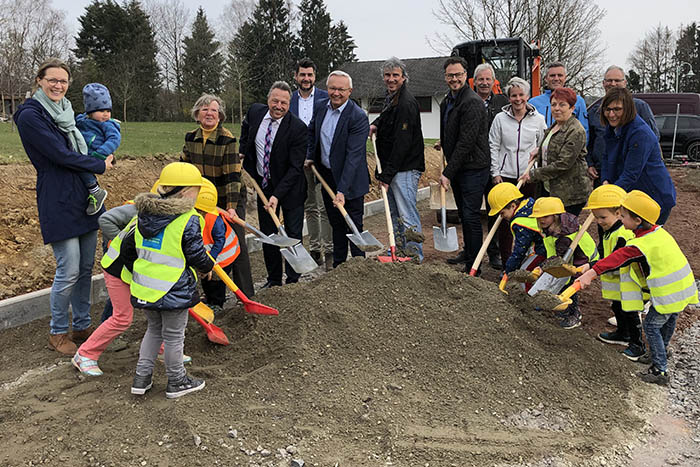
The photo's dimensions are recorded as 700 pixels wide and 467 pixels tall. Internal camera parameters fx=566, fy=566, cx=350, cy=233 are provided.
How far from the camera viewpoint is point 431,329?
3895mm

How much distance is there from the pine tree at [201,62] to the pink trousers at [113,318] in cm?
3312

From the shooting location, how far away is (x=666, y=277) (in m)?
3.54

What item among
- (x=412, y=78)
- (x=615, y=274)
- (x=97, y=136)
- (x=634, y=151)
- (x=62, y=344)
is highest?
(x=412, y=78)

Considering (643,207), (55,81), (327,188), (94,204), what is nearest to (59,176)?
(94,204)

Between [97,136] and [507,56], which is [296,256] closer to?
[97,136]

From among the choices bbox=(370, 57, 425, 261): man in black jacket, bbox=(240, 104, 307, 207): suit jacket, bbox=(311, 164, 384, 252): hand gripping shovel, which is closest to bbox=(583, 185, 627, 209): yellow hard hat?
bbox=(370, 57, 425, 261): man in black jacket

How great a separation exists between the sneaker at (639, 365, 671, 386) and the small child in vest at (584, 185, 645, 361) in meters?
0.27

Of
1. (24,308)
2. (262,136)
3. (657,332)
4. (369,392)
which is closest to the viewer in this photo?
(369,392)

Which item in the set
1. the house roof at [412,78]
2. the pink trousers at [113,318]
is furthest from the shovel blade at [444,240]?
the house roof at [412,78]

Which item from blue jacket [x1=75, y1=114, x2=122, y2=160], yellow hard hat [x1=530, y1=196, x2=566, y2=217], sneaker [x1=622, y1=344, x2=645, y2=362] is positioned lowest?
sneaker [x1=622, y1=344, x2=645, y2=362]

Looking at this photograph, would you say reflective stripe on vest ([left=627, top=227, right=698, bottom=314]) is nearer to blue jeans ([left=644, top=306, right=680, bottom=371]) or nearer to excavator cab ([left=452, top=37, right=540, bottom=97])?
blue jeans ([left=644, top=306, right=680, bottom=371])

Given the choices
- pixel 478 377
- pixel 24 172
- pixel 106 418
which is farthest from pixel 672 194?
pixel 24 172

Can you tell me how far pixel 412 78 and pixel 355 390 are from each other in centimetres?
3379

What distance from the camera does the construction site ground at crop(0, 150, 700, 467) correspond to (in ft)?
9.24
